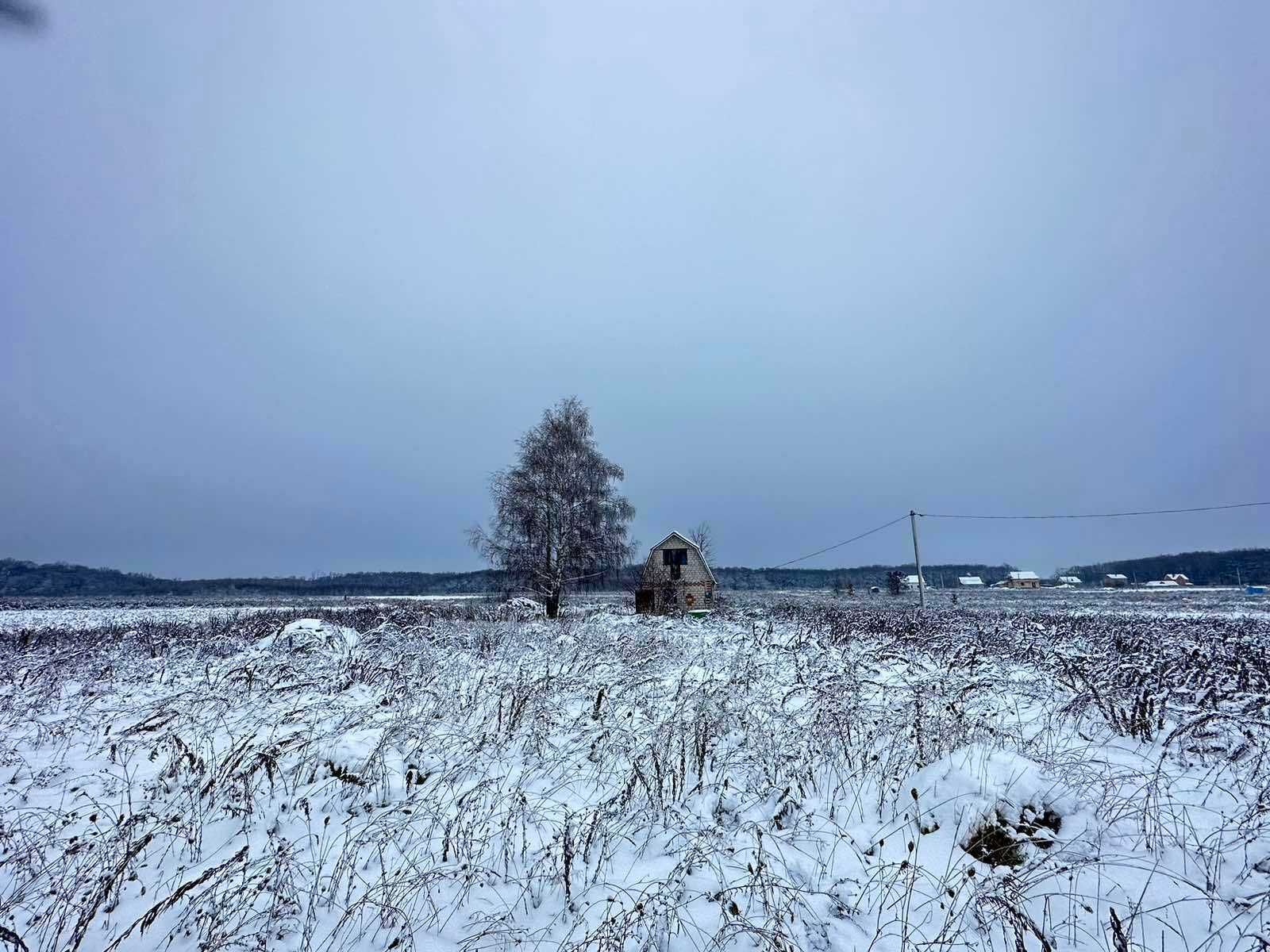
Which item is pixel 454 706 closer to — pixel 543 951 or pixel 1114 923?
pixel 543 951

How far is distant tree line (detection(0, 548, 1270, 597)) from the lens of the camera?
89.3 metres

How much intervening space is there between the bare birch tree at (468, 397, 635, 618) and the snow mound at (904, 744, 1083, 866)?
1873cm

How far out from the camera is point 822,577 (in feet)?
443

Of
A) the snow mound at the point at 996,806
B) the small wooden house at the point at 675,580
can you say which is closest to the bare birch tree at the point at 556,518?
the small wooden house at the point at 675,580

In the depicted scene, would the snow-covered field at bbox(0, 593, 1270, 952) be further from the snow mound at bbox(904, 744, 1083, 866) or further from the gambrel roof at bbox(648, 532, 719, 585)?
the gambrel roof at bbox(648, 532, 719, 585)

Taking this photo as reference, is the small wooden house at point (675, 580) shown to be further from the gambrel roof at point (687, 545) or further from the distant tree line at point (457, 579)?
the distant tree line at point (457, 579)

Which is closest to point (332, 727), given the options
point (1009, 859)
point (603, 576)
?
point (1009, 859)

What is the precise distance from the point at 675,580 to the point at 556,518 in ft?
21.6

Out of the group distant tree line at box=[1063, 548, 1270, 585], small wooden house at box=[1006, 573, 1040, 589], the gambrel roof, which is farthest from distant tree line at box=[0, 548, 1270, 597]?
the gambrel roof

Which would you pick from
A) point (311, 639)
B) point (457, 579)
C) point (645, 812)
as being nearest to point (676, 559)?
point (311, 639)

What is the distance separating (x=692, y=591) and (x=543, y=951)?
90.0 feet

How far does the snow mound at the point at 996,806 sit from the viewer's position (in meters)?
3.33

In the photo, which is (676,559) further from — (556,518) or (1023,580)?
(1023,580)

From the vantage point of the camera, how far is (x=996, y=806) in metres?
3.49
